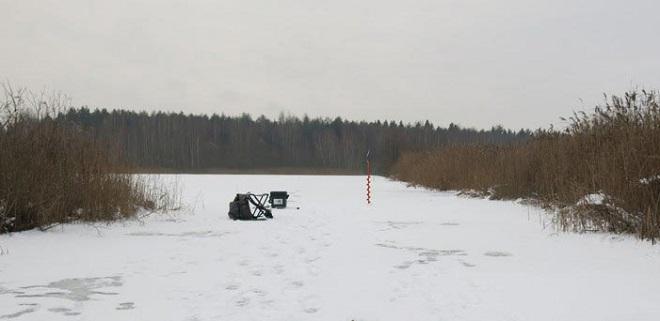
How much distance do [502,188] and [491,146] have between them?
17.7 feet

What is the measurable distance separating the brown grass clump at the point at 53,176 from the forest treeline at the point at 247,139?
246ft

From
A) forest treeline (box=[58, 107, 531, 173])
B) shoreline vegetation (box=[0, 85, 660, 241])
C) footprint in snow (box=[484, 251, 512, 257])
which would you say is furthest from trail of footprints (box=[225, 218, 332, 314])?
forest treeline (box=[58, 107, 531, 173])

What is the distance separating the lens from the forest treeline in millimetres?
90750

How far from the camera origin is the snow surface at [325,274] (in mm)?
4223

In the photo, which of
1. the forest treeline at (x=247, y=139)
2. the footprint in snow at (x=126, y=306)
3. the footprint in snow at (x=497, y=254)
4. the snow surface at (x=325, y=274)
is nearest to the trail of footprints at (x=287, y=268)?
the snow surface at (x=325, y=274)

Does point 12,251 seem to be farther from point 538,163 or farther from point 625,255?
point 538,163

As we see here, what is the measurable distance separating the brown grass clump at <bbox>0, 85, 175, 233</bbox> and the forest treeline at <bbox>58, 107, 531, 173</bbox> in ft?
246

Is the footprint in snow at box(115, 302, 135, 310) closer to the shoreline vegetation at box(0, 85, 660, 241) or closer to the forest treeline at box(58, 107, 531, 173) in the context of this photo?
the shoreline vegetation at box(0, 85, 660, 241)

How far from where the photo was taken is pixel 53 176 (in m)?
8.66

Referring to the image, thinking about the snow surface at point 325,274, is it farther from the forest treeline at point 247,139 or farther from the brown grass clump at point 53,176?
the forest treeline at point 247,139

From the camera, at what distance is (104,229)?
9.41 metres

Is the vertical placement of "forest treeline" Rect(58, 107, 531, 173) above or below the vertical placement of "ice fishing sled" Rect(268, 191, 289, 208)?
above

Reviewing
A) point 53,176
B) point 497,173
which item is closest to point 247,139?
point 497,173

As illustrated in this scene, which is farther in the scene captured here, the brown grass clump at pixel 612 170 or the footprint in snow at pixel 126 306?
the brown grass clump at pixel 612 170
